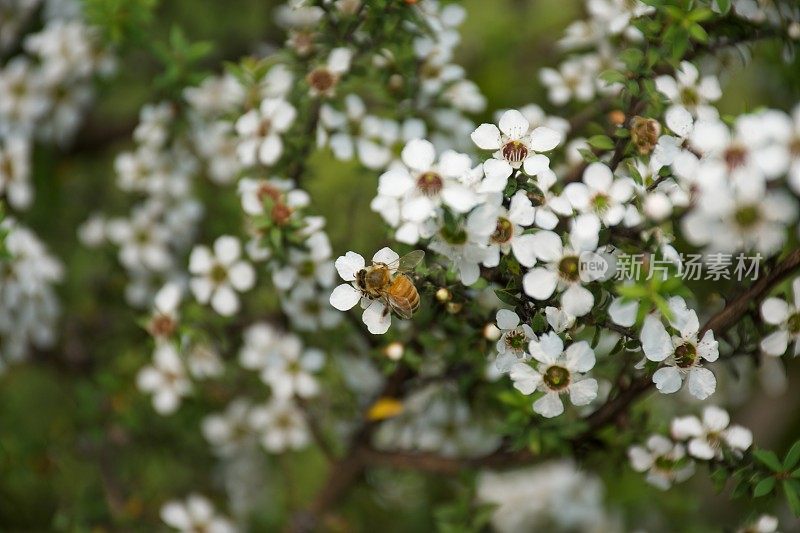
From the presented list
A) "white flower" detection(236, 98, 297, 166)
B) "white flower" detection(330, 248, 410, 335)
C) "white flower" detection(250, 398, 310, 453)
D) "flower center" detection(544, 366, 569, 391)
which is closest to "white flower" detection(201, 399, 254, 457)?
"white flower" detection(250, 398, 310, 453)

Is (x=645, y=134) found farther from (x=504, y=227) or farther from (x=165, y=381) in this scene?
(x=165, y=381)

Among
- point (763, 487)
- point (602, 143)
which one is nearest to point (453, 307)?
point (602, 143)

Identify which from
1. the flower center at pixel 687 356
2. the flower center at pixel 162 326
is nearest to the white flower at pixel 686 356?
the flower center at pixel 687 356

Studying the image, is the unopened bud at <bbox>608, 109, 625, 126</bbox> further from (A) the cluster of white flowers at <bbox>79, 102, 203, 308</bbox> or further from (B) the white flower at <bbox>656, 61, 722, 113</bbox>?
(A) the cluster of white flowers at <bbox>79, 102, 203, 308</bbox>

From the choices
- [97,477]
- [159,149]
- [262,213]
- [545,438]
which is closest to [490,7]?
[159,149]

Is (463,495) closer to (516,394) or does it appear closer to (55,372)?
(516,394)

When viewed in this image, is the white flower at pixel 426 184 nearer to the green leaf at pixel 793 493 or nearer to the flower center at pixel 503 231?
the flower center at pixel 503 231
